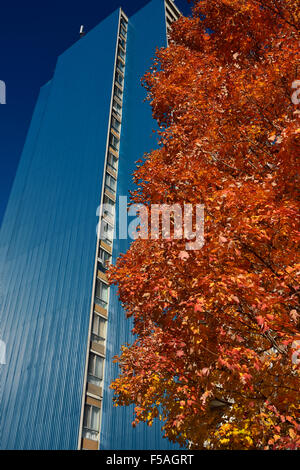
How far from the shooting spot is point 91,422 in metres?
20.5

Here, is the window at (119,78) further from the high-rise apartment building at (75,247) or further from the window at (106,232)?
the window at (106,232)

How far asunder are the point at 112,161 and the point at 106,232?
9695 mm

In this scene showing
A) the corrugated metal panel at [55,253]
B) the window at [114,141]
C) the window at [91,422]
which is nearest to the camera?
the window at [91,422]

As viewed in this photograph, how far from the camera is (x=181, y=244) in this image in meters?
6.00

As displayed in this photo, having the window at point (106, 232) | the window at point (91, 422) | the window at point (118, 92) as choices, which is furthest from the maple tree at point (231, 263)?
the window at point (118, 92)

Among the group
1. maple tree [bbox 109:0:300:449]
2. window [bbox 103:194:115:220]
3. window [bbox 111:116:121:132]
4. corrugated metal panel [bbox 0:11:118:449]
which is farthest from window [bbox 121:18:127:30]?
maple tree [bbox 109:0:300:449]

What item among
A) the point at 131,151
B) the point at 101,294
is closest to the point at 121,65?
the point at 131,151

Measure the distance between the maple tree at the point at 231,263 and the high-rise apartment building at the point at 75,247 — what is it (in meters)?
13.3

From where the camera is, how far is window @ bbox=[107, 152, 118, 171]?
113 feet

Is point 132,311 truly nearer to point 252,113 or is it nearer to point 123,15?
point 252,113

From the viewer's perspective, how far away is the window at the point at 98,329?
23791mm

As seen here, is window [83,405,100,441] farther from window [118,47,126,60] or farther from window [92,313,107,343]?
window [118,47,126,60]

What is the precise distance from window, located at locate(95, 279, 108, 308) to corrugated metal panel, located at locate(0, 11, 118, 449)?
870mm

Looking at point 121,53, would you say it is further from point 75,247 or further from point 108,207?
point 75,247
